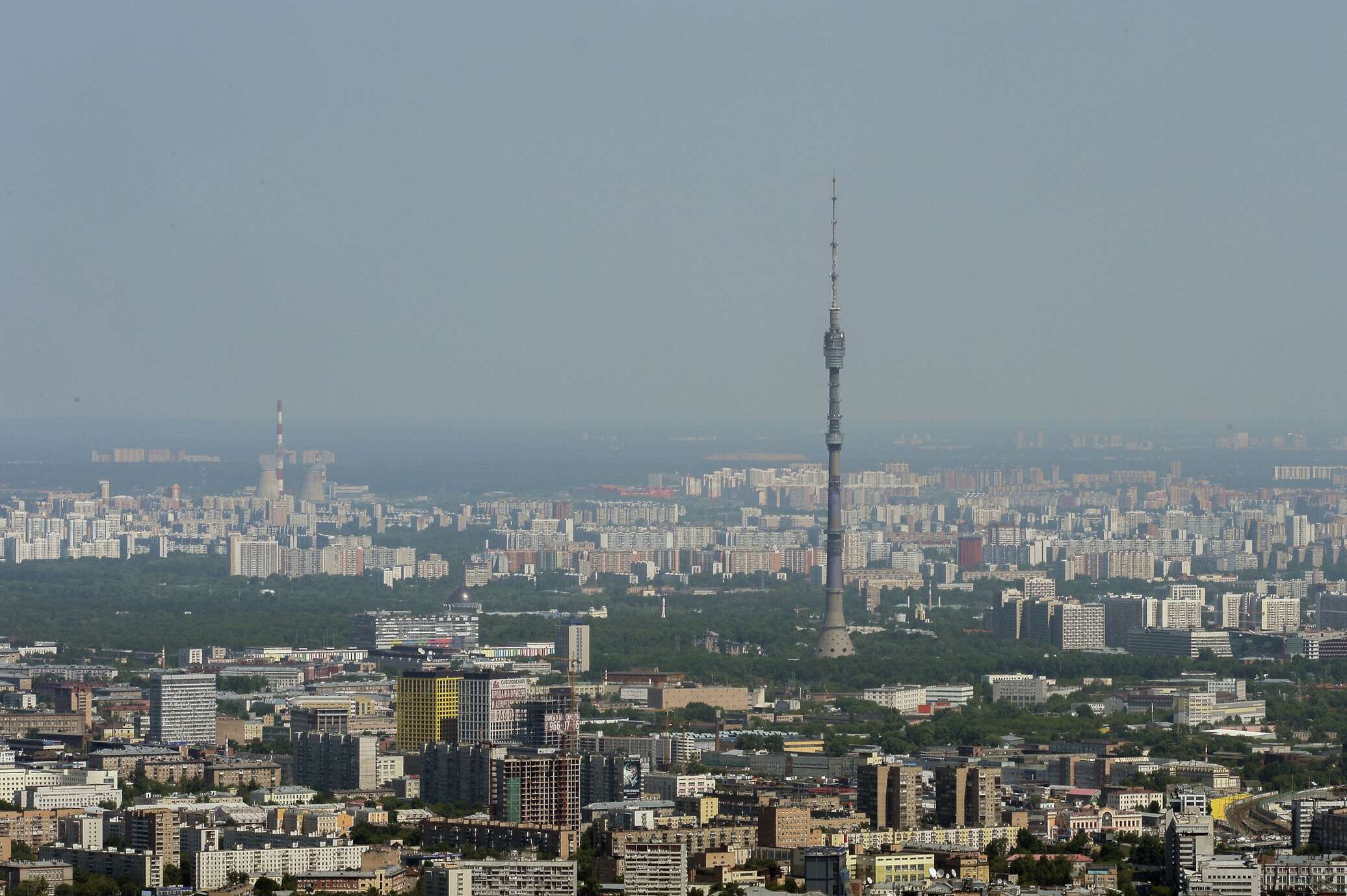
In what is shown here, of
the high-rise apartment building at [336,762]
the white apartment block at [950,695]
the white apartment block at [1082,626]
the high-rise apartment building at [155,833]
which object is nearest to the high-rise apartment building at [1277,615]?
the white apartment block at [1082,626]

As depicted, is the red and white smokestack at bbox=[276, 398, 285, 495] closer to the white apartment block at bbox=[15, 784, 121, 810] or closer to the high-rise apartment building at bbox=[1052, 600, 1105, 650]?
the high-rise apartment building at bbox=[1052, 600, 1105, 650]

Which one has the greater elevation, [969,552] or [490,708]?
[969,552]

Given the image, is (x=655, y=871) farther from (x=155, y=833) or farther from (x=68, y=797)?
(x=68, y=797)

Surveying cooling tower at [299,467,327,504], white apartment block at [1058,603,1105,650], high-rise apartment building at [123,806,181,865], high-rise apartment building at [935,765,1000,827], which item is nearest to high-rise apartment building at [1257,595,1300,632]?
white apartment block at [1058,603,1105,650]

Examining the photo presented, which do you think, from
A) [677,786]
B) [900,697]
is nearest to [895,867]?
[677,786]

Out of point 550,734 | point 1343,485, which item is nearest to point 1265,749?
point 550,734

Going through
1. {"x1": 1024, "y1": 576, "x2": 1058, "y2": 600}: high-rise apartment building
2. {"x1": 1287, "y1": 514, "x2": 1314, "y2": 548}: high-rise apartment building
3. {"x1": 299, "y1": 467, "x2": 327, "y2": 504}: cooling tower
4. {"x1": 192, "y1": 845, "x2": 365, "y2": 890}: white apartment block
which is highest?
{"x1": 299, "y1": 467, "x2": 327, "y2": 504}: cooling tower

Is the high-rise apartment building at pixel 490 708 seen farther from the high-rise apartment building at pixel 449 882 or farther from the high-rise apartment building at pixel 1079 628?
the high-rise apartment building at pixel 1079 628
